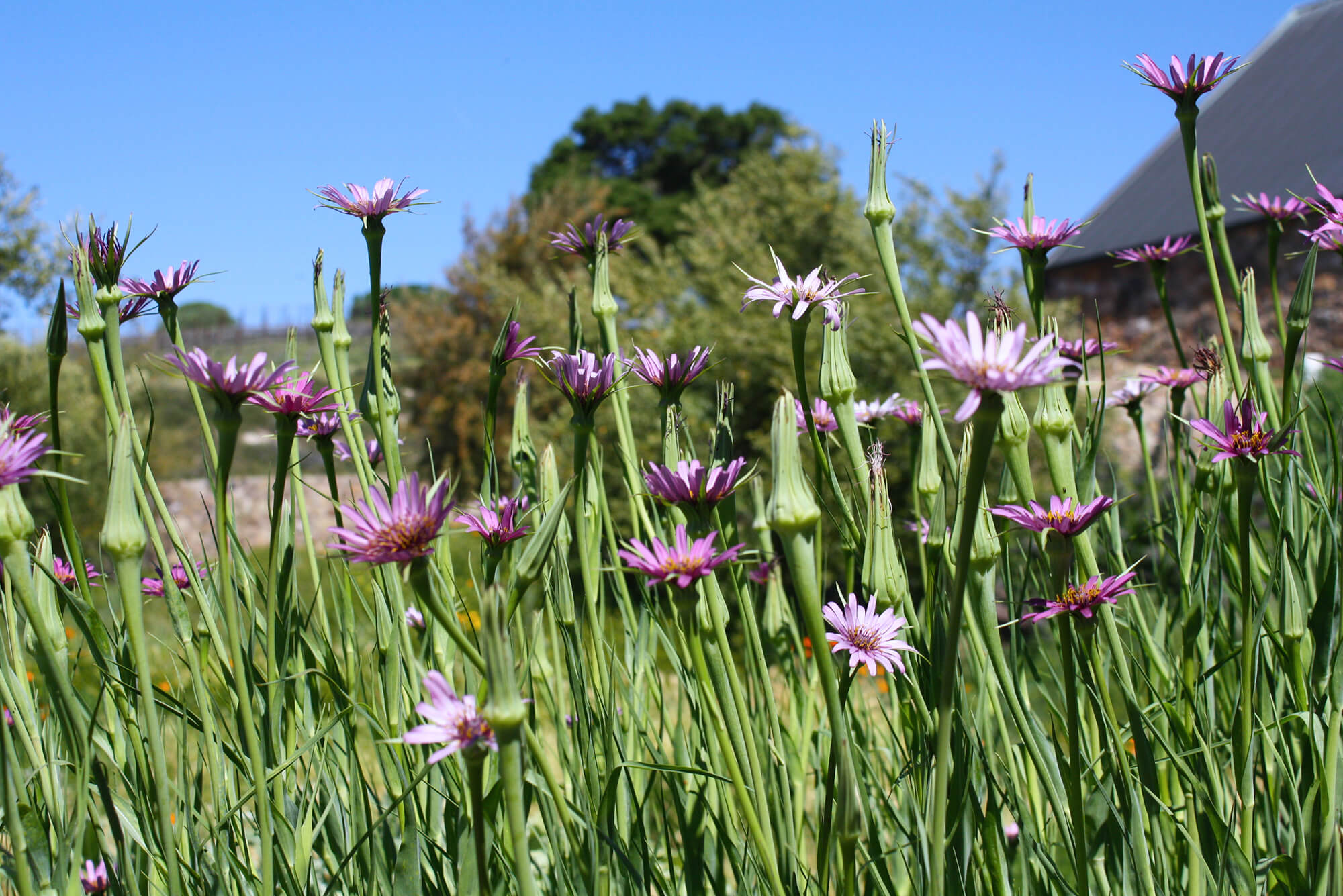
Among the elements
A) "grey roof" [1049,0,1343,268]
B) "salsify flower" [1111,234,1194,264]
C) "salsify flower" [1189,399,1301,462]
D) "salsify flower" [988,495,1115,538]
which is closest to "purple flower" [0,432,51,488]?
"salsify flower" [988,495,1115,538]

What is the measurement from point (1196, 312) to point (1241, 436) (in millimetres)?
11394

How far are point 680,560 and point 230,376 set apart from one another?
553mm

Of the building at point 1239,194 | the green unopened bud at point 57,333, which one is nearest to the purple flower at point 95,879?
the green unopened bud at point 57,333

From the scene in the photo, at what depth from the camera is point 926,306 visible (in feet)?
28.0

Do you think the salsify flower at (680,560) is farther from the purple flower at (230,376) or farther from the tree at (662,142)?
the tree at (662,142)

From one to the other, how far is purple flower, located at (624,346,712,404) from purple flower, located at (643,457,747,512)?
330 millimetres

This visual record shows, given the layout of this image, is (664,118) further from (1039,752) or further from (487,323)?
(1039,752)

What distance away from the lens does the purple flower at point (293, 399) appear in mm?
1102

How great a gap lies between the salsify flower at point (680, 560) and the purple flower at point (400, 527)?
0.23 meters

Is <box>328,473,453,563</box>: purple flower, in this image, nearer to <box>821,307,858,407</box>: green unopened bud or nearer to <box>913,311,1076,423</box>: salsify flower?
<box>913,311,1076,423</box>: salsify flower

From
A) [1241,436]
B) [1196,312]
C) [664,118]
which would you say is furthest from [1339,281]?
[664,118]

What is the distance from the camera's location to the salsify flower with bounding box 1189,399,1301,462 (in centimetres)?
115

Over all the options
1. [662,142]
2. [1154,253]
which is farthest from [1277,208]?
[662,142]

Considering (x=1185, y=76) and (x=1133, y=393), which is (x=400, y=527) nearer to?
(x=1185, y=76)
